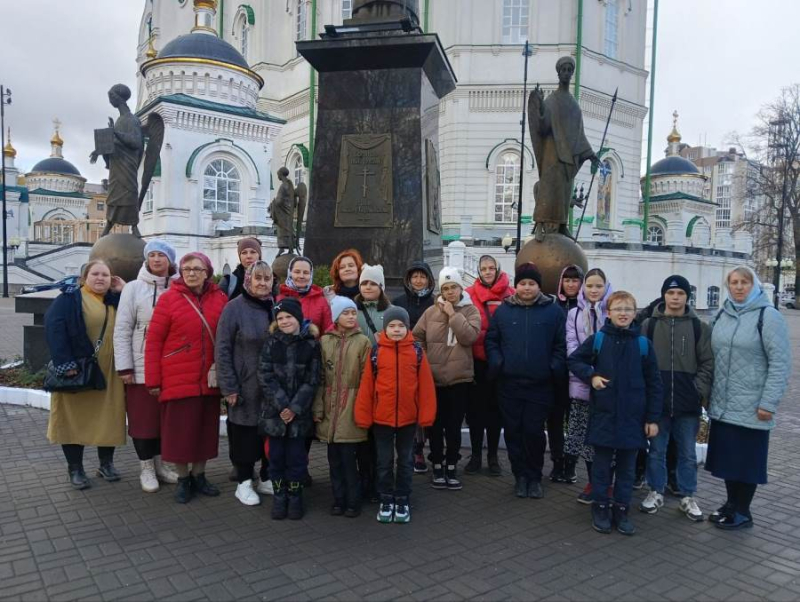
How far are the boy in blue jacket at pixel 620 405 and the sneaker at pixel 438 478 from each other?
1270 millimetres

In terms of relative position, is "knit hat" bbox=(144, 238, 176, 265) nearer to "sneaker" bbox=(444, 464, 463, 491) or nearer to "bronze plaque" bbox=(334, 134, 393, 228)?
"bronze plaque" bbox=(334, 134, 393, 228)

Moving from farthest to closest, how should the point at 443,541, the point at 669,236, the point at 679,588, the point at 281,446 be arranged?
1. the point at 669,236
2. the point at 281,446
3. the point at 443,541
4. the point at 679,588

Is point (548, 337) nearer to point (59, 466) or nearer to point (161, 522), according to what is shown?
point (161, 522)

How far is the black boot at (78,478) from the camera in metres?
5.08

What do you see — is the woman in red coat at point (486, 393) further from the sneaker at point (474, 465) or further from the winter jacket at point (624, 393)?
the winter jacket at point (624, 393)

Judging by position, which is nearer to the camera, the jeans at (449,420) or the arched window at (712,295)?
the jeans at (449,420)

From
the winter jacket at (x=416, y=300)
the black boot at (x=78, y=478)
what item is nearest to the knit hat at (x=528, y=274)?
the winter jacket at (x=416, y=300)

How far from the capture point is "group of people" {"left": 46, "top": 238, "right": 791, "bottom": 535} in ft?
14.6

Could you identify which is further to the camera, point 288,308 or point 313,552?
point 288,308

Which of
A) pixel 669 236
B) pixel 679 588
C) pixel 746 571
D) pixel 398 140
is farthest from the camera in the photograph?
pixel 669 236

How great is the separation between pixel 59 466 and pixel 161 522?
1862mm

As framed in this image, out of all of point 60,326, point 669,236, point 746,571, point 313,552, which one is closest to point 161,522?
point 313,552

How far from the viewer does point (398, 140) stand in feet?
21.9

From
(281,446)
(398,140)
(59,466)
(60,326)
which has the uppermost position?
(398,140)
